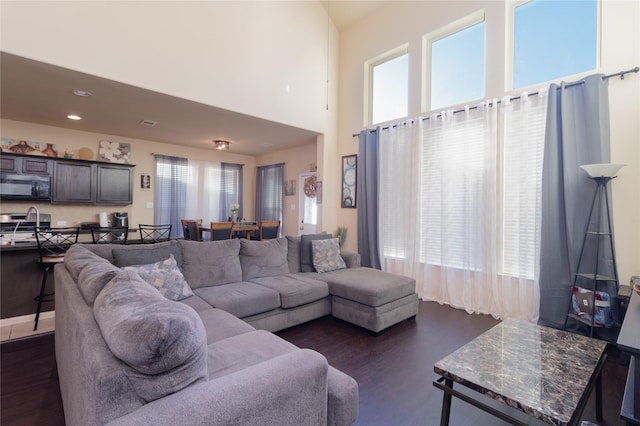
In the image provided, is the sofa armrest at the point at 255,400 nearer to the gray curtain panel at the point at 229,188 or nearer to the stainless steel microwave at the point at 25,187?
the stainless steel microwave at the point at 25,187

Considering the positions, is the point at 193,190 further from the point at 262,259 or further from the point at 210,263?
the point at 210,263

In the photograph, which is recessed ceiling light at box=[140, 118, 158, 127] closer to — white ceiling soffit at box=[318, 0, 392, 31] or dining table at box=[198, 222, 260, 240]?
dining table at box=[198, 222, 260, 240]

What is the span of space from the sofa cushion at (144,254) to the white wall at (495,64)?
333 centimetres

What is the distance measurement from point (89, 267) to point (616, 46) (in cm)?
491

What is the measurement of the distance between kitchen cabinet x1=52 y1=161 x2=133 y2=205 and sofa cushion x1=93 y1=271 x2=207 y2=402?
534 cm

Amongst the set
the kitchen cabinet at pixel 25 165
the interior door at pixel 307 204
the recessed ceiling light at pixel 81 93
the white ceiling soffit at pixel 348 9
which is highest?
the white ceiling soffit at pixel 348 9

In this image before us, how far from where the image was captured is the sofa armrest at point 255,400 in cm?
88

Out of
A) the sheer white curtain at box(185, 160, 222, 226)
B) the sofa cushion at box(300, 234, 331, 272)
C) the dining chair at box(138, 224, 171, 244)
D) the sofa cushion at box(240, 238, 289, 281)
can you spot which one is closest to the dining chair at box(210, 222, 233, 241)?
the dining chair at box(138, 224, 171, 244)

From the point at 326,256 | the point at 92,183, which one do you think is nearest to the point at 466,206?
the point at 326,256

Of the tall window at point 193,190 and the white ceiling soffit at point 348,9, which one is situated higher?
the white ceiling soffit at point 348,9

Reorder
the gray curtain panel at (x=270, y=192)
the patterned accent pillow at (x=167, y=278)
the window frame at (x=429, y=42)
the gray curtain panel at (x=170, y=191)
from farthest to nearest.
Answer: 1. the gray curtain panel at (x=270, y=192)
2. the gray curtain panel at (x=170, y=191)
3. the window frame at (x=429, y=42)
4. the patterned accent pillow at (x=167, y=278)

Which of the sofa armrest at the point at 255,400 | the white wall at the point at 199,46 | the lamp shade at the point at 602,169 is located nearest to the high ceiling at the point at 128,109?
the white wall at the point at 199,46

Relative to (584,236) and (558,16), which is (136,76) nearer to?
(558,16)

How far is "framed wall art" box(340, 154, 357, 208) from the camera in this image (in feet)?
17.9
